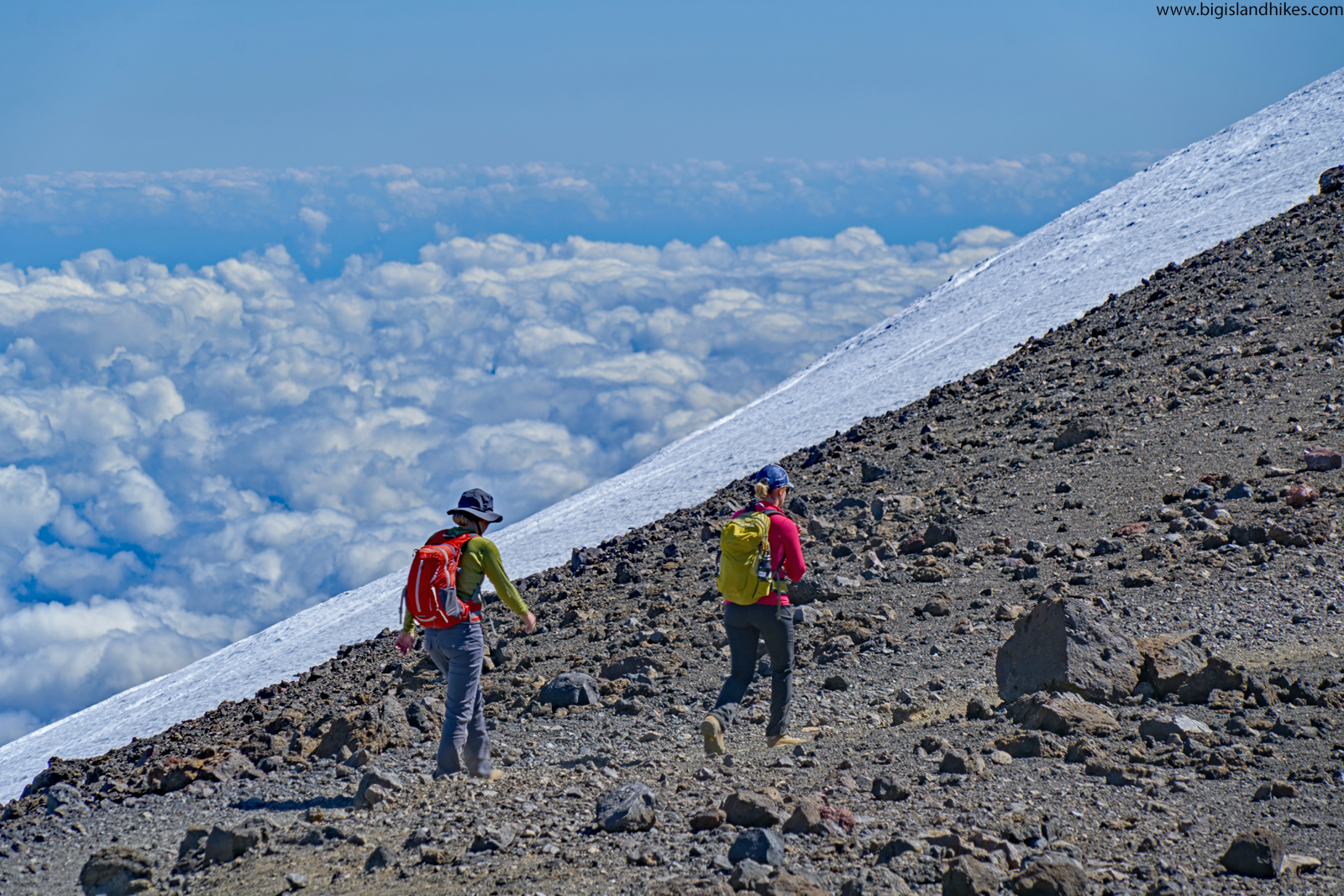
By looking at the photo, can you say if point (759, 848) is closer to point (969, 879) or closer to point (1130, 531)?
point (969, 879)

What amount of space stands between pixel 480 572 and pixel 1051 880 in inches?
153

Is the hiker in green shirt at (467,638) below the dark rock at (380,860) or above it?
above

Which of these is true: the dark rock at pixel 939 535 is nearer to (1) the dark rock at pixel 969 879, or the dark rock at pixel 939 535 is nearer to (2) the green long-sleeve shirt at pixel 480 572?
(2) the green long-sleeve shirt at pixel 480 572

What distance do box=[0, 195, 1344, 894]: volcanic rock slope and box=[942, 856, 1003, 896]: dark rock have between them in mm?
30

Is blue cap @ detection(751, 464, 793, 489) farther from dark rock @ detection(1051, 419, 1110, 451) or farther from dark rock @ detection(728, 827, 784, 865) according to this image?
dark rock @ detection(1051, 419, 1110, 451)

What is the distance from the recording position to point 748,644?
6.95 m

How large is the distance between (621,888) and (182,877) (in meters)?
2.86

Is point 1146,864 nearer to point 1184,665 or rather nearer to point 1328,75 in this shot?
point 1184,665

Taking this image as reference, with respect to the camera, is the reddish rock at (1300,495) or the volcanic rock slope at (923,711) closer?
the volcanic rock slope at (923,711)

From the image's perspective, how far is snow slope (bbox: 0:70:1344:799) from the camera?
18859 millimetres

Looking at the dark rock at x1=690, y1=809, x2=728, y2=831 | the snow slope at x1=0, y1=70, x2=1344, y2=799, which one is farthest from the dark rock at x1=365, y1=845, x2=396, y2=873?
the snow slope at x1=0, y1=70, x2=1344, y2=799

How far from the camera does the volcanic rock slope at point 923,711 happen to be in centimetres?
497

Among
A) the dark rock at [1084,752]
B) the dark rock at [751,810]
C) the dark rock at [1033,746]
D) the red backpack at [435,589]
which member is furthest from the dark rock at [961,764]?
the red backpack at [435,589]

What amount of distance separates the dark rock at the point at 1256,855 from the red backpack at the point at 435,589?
444cm
